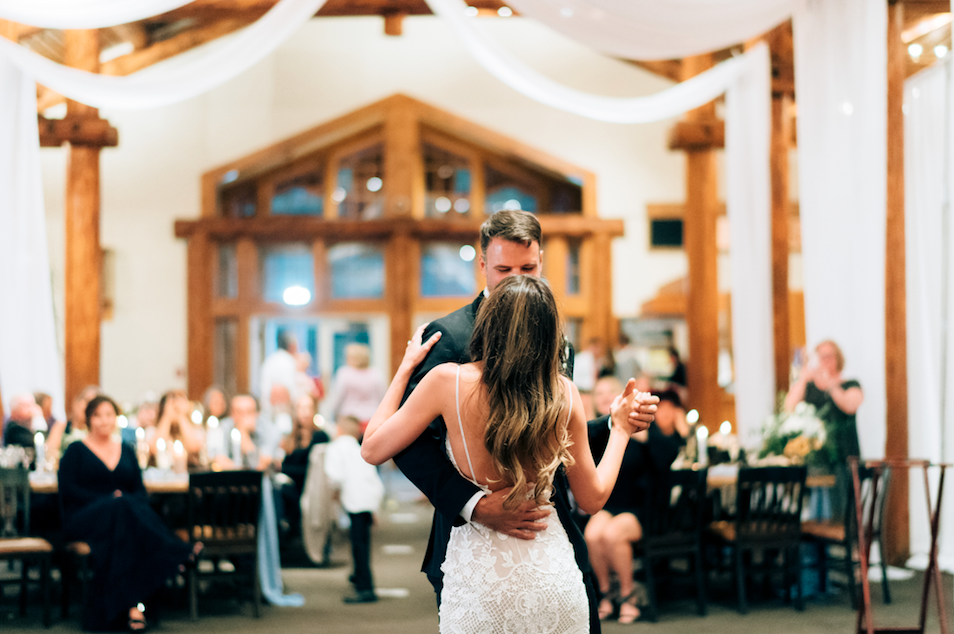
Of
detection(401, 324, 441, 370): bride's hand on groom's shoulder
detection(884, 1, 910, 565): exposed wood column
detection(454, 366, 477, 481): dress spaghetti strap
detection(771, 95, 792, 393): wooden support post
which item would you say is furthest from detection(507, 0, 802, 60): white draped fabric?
detection(454, 366, 477, 481): dress spaghetti strap

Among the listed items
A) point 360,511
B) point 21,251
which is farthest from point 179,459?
point 21,251

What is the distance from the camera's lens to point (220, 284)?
1184 centimetres

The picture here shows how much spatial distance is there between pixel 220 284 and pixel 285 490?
18.3 feet

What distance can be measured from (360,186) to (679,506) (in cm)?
779

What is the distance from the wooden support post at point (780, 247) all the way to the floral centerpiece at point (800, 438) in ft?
4.28

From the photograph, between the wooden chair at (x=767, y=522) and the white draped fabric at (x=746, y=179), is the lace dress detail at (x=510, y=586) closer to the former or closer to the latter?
the wooden chair at (x=767, y=522)

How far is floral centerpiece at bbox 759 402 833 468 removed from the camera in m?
5.68

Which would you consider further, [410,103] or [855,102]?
[410,103]

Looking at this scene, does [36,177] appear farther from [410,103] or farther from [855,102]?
[410,103]

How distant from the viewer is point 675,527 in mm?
5340

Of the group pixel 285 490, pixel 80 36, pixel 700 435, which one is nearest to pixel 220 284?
pixel 80 36

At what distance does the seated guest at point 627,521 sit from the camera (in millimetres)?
5129

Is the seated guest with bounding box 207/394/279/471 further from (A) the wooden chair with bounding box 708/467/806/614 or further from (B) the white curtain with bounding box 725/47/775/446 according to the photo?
(B) the white curtain with bounding box 725/47/775/446

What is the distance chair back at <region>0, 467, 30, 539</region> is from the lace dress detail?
4.20 metres
